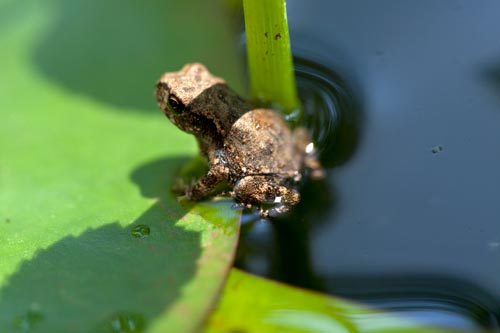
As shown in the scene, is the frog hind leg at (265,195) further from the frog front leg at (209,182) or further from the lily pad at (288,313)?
the lily pad at (288,313)

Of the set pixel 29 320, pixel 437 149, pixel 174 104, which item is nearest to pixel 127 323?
pixel 29 320

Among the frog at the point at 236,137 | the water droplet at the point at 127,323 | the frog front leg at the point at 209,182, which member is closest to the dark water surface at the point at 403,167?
the frog at the point at 236,137

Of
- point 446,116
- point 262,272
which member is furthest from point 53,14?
point 446,116

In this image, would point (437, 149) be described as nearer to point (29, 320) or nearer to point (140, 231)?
point (140, 231)

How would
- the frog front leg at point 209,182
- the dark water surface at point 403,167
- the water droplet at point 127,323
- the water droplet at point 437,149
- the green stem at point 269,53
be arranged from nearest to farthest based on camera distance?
the water droplet at point 127,323, the green stem at point 269,53, the dark water surface at point 403,167, the frog front leg at point 209,182, the water droplet at point 437,149

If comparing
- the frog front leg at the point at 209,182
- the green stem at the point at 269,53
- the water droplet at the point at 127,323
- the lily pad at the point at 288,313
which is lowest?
the water droplet at the point at 127,323

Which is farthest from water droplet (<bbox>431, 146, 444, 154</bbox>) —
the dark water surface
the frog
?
the frog

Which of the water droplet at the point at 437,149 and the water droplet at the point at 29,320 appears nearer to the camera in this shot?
the water droplet at the point at 29,320
